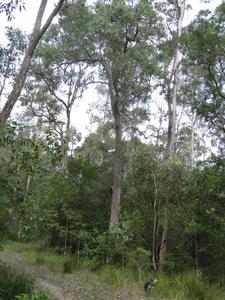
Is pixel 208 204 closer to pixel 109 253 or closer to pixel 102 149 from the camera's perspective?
pixel 109 253

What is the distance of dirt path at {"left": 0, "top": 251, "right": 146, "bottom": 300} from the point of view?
18.6ft

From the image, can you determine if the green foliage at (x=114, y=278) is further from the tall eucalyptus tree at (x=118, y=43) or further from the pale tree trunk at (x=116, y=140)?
the pale tree trunk at (x=116, y=140)

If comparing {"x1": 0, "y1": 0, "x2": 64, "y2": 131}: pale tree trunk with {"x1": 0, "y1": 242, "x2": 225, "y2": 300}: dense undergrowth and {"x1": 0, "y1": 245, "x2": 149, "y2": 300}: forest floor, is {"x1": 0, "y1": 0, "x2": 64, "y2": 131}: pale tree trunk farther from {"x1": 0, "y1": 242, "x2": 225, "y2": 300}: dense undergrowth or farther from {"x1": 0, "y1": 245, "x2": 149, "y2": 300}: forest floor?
{"x1": 0, "y1": 245, "x2": 149, "y2": 300}: forest floor

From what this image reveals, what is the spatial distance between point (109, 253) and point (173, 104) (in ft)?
23.5

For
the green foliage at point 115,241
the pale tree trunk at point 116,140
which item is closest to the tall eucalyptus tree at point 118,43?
the pale tree trunk at point 116,140

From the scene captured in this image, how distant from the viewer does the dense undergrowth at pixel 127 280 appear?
459 cm

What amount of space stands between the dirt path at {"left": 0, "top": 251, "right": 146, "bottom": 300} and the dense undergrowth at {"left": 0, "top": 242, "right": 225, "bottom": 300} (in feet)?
0.59

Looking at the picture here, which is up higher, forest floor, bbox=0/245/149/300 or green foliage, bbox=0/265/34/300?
green foliage, bbox=0/265/34/300

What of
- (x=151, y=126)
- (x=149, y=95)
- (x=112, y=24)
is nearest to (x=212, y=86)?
(x=149, y=95)

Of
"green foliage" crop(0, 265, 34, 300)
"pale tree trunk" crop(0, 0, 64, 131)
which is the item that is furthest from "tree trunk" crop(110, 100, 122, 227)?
"pale tree trunk" crop(0, 0, 64, 131)

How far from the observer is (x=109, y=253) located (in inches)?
349

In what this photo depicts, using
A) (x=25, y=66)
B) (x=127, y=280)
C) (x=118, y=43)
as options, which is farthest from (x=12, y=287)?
(x=118, y=43)

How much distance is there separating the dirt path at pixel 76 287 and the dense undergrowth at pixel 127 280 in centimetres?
18

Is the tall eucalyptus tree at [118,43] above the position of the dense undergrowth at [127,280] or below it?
above
